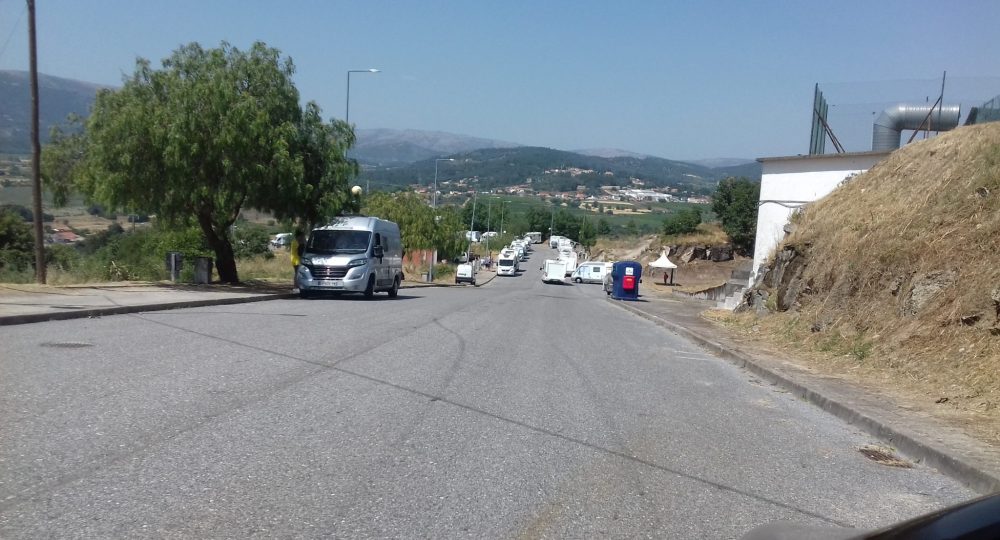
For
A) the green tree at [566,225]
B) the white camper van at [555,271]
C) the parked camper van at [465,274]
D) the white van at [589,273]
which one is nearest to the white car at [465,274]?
the parked camper van at [465,274]

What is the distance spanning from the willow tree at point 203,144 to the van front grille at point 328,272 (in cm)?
226

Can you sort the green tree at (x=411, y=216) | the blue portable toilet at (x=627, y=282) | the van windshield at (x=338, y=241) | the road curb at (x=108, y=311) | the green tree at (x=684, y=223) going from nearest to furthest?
1. the road curb at (x=108, y=311)
2. the van windshield at (x=338, y=241)
3. the blue portable toilet at (x=627, y=282)
4. the green tree at (x=411, y=216)
5. the green tree at (x=684, y=223)

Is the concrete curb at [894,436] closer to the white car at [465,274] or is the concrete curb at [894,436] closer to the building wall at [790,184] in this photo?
the building wall at [790,184]

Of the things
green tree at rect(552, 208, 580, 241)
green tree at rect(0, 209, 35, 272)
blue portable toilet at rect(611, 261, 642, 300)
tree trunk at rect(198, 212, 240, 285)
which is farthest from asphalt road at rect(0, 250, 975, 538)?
green tree at rect(552, 208, 580, 241)

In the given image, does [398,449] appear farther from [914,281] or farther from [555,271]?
[555,271]

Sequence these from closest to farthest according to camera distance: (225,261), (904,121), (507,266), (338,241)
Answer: (904,121), (338,241), (225,261), (507,266)

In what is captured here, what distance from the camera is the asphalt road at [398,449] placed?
5203 millimetres

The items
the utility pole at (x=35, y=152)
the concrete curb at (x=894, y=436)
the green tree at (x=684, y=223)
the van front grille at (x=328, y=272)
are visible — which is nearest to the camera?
the concrete curb at (x=894, y=436)

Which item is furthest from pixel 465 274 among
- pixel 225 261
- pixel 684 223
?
pixel 225 261

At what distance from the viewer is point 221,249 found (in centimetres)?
2639

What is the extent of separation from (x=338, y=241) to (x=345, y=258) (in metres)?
0.87

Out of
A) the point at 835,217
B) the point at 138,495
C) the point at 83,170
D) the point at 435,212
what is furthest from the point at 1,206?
the point at 435,212

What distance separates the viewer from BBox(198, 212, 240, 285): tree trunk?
25.6m

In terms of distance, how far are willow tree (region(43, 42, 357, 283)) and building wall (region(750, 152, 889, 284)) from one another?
550 inches
